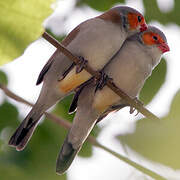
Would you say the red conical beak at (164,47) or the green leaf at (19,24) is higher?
the green leaf at (19,24)

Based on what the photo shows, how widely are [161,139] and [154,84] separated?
1.77 metres

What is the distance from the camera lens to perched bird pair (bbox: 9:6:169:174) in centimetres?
343

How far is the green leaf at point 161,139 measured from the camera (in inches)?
27.7

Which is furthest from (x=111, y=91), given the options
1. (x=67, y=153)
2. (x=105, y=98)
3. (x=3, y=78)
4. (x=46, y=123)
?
(x=3, y=78)

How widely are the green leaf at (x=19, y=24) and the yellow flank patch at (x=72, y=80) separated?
2504 mm

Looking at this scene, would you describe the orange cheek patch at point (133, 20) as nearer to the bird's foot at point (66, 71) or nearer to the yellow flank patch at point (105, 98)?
the yellow flank patch at point (105, 98)

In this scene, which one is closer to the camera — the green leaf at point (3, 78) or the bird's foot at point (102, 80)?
the green leaf at point (3, 78)

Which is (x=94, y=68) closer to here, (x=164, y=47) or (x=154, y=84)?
(x=154, y=84)

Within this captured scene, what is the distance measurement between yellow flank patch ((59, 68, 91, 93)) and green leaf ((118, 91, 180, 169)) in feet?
8.53

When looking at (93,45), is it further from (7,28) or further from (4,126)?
(7,28)

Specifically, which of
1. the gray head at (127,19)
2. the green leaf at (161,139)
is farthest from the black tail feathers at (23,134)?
the green leaf at (161,139)

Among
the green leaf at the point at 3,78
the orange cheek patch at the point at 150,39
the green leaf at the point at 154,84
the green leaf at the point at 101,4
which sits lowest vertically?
the green leaf at the point at 3,78

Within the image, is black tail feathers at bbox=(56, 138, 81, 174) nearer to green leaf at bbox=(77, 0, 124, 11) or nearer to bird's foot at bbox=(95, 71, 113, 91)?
bird's foot at bbox=(95, 71, 113, 91)

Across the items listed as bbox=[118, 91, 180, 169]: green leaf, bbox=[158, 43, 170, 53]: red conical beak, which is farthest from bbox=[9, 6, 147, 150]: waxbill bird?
bbox=[118, 91, 180, 169]: green leaf
